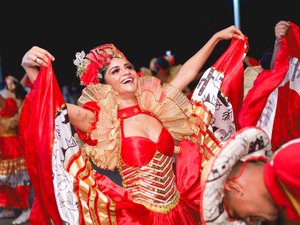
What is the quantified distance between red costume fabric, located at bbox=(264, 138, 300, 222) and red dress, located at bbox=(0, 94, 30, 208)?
4.50 meters

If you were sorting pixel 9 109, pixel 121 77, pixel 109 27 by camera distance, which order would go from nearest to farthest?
1. pixel 121 77
2. pixel 9 109
3. pixel 109 27

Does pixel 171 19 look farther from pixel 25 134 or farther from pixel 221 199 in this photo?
pixel 221 199

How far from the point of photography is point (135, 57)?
14.5 m

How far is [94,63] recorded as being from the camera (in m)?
2.78

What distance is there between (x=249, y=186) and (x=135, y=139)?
1.16 m

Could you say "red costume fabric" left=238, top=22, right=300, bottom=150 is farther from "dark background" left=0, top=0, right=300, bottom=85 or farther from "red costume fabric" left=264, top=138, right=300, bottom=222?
"dark background" left=0, top=0, right=300, bottom=85

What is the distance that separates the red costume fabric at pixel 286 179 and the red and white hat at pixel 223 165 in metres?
0.10

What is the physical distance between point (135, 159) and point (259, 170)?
116cm

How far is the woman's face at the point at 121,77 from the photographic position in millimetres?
2713

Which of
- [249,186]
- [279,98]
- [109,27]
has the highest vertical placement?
[249,186]

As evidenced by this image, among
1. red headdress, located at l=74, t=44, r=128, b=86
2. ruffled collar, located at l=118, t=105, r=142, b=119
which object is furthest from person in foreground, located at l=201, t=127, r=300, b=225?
red headdress, located at l=74, t=44, r=128, b=86

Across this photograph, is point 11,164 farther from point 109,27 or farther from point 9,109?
point 109,27

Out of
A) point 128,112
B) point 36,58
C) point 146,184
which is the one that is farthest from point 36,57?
point 146,184

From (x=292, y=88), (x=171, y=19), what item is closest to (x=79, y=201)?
(x=292, y=88)
